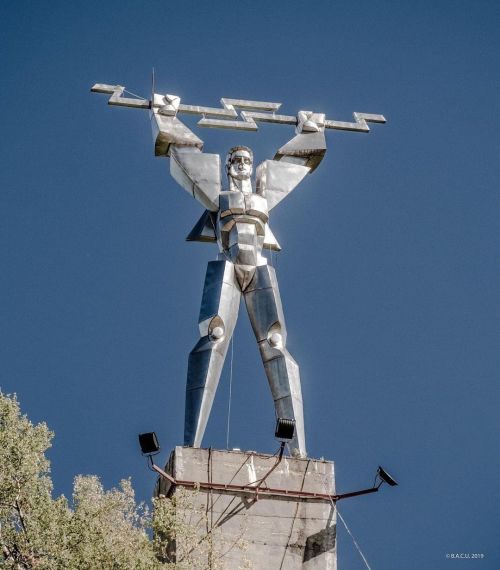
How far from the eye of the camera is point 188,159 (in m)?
Result: 19.8

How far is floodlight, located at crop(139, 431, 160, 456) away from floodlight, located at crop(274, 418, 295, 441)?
1616mm

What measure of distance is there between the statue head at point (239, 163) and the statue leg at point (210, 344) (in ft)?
6.28

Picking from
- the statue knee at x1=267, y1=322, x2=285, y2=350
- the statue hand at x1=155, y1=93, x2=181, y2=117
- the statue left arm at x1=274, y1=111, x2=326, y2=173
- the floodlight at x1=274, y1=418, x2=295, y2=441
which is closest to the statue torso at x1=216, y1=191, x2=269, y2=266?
the statue knee at x1=267, y1=322, x2=285, y2=350

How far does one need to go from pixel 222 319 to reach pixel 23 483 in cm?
400

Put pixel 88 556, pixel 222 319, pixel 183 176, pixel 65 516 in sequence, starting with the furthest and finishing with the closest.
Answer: pixel 183 176 → pixel 222 319 → pixel 65 516 → pixel 88 556

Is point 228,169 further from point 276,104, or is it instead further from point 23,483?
point 23,483

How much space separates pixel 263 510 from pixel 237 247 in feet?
15.6

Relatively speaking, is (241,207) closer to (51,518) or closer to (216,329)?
(216,329)

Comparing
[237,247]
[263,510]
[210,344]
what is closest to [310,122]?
[237,247]

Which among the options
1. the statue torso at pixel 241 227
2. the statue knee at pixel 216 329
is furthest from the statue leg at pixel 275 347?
the statue knee at pixel 216 329

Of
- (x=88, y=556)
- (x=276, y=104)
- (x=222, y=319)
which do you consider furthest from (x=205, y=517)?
(x=276, y=104)

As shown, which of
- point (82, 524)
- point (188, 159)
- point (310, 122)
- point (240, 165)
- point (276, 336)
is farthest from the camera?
point (310, 122)

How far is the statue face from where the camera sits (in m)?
20.0

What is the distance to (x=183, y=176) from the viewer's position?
19.8 metres
